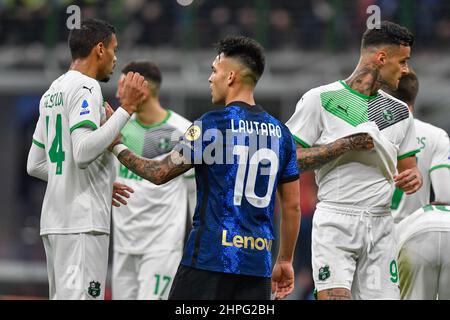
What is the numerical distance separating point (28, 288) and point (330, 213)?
10678 millimetres

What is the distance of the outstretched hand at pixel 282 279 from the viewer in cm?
591

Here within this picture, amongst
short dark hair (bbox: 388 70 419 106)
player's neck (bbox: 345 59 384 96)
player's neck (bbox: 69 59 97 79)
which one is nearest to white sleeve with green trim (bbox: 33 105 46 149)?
player's neck (bbox: 69 59 97 79)

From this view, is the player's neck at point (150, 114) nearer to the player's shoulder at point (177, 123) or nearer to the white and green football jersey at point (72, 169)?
the player's shoulder at point (177, 123)

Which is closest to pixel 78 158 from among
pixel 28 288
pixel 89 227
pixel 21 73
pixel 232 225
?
pixel 89 227

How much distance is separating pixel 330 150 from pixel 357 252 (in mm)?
707

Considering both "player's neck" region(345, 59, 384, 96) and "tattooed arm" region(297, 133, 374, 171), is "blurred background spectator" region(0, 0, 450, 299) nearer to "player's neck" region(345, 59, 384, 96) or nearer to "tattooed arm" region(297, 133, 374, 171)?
"player's neck" region(345, 59, 384, 96)

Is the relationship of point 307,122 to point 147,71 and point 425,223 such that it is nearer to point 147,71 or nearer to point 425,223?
point 425,223

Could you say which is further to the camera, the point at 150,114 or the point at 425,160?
the point at 150,114

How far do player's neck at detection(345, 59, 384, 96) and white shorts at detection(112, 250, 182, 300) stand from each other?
114 inches

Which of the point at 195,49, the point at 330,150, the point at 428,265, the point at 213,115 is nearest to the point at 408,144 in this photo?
the point at 330,150

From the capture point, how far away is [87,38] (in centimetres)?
635

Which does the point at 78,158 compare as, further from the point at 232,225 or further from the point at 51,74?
the point at 51,74

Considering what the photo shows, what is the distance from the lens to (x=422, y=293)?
6.92 m

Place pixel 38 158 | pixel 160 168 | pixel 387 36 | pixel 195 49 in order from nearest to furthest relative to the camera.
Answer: pixel 160 168
pixel 38 158
pixel 387 36
pixel 195 49
